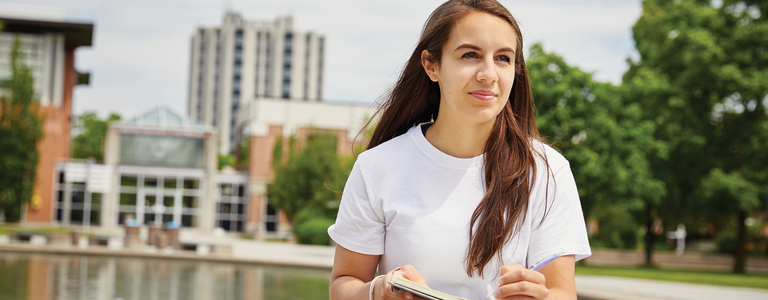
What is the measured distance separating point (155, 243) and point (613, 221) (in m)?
25.9

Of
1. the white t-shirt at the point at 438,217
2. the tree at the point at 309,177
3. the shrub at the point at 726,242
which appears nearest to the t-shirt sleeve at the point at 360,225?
the white t-shirt at the point at 438,217

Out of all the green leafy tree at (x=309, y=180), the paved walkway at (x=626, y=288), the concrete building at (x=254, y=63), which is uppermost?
the concrete building at (x=254, y=63)

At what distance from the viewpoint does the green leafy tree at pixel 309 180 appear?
34.6 m

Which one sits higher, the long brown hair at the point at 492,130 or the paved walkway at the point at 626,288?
the long brown hair at the point at 492,130

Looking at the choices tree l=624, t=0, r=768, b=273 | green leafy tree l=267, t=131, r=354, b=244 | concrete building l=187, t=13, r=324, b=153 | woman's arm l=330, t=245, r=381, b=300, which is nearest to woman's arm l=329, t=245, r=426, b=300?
woman's arm l=330, t=245, r=381, b=300

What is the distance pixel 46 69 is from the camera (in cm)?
4038

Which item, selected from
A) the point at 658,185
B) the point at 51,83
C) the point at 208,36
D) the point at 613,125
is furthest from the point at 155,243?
the point at 208,36

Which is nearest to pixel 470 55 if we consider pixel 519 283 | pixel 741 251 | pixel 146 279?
pixel 519 283

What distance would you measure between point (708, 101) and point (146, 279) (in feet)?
79.2

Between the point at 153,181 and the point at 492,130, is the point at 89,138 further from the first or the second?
the point at 492,130

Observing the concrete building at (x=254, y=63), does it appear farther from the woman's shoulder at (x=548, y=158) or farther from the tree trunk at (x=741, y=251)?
the woman's shoulder at (x=548, y=158)

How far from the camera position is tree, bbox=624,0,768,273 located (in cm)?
2666

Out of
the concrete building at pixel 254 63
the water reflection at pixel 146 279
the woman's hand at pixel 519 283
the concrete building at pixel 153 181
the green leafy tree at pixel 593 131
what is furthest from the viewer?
the concrete building at pixel 254 63

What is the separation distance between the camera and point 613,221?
38.5 m
